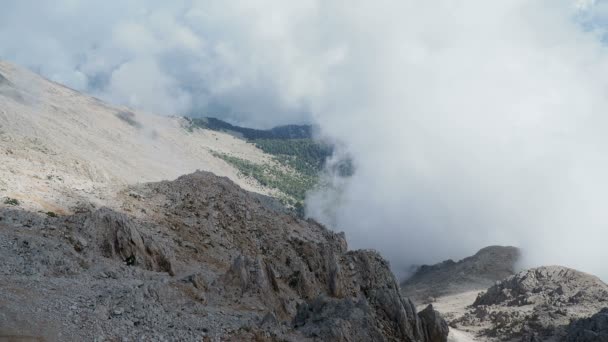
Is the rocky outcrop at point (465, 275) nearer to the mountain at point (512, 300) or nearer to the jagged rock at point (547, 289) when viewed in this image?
the mountain at point (512, 300)

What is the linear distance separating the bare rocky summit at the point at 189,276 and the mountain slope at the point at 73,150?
Result: 259 centimetres

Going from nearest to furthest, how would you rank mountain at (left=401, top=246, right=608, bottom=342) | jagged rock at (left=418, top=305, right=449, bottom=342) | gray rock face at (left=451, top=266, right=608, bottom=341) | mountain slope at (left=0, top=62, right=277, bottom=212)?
mountain slope at (left=0, top=62, right=277, bottom=212) < jagged rock at (left=418, top=305, right=449, bottom=342) < mountain at (left=401, top=246, right=608, bottom=342) < gray rock face at (left=451, top=266, right=608, bottom=341)

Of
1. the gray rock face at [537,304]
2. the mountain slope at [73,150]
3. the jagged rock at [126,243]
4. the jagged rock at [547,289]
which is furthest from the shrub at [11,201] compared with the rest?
the jagged rock at [547,289]

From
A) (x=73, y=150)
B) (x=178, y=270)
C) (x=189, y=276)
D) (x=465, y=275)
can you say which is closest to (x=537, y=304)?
(x=465, y=275)

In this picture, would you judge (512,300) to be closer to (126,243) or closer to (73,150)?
(126,243)

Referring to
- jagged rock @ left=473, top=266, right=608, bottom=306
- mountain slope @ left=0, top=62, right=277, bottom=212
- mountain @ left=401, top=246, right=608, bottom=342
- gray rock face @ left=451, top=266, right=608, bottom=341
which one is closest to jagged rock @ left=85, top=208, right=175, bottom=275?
mountain slope @ left=0, top=62, right=277, bottom=212

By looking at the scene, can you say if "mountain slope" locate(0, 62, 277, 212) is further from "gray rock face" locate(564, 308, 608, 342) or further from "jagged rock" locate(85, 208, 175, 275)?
"gray rock face" locate(564, 308, 608, 342)

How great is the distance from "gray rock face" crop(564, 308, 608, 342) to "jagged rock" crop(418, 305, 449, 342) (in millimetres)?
16598

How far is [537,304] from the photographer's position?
65.0 meters

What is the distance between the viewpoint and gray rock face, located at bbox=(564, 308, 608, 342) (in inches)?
1674

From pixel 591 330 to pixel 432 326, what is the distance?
1893cm

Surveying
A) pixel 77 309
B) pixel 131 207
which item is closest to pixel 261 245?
pixel 131 207

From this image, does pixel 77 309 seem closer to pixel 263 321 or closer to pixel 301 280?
pixel 263 321

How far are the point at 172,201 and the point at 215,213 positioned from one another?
8.99 feet
